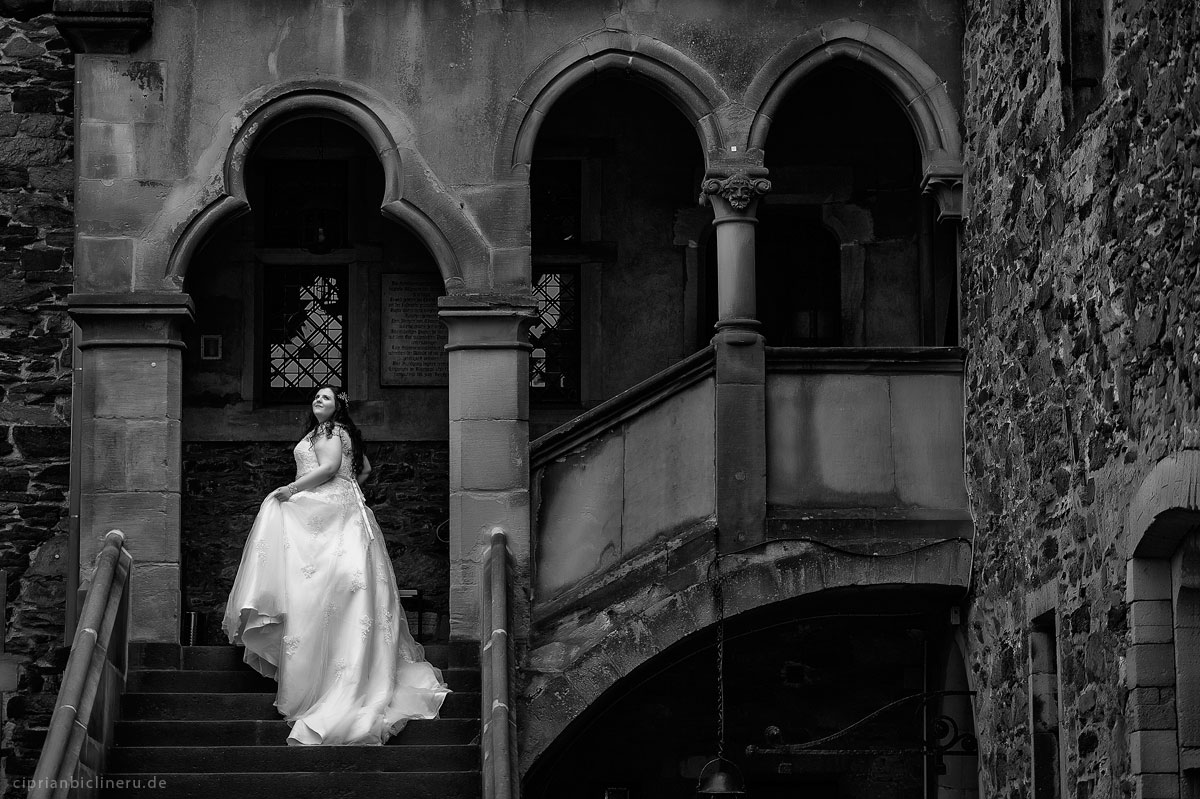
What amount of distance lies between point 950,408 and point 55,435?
575cm

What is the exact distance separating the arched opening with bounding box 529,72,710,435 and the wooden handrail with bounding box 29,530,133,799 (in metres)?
3.31

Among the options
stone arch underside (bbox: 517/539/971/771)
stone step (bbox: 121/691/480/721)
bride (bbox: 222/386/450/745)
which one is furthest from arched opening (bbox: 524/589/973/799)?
stone step (bbox: 121/691/480/721)

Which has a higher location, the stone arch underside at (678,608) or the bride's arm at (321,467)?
the bride's arm at (321,467)

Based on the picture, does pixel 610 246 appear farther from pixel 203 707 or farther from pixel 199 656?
pixel 203 707

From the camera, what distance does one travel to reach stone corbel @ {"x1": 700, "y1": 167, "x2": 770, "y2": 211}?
13.6 meters

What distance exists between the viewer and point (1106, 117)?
1037cm

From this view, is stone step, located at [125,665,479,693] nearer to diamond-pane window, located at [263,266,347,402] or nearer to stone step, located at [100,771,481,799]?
stone step, located at [100,771,481,799]

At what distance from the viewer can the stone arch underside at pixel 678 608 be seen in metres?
13.0

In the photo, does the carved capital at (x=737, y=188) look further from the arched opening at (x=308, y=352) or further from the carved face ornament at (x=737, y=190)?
the arched opening at (x=308, y=352)

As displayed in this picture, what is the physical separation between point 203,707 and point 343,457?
1.66 metres

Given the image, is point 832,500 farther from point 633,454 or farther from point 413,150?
point 413,150

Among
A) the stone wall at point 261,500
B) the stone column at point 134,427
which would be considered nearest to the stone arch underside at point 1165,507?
the stone column at point 134,427

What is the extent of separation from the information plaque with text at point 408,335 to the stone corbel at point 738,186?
100 inches

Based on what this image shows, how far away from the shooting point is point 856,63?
13.9 meters
